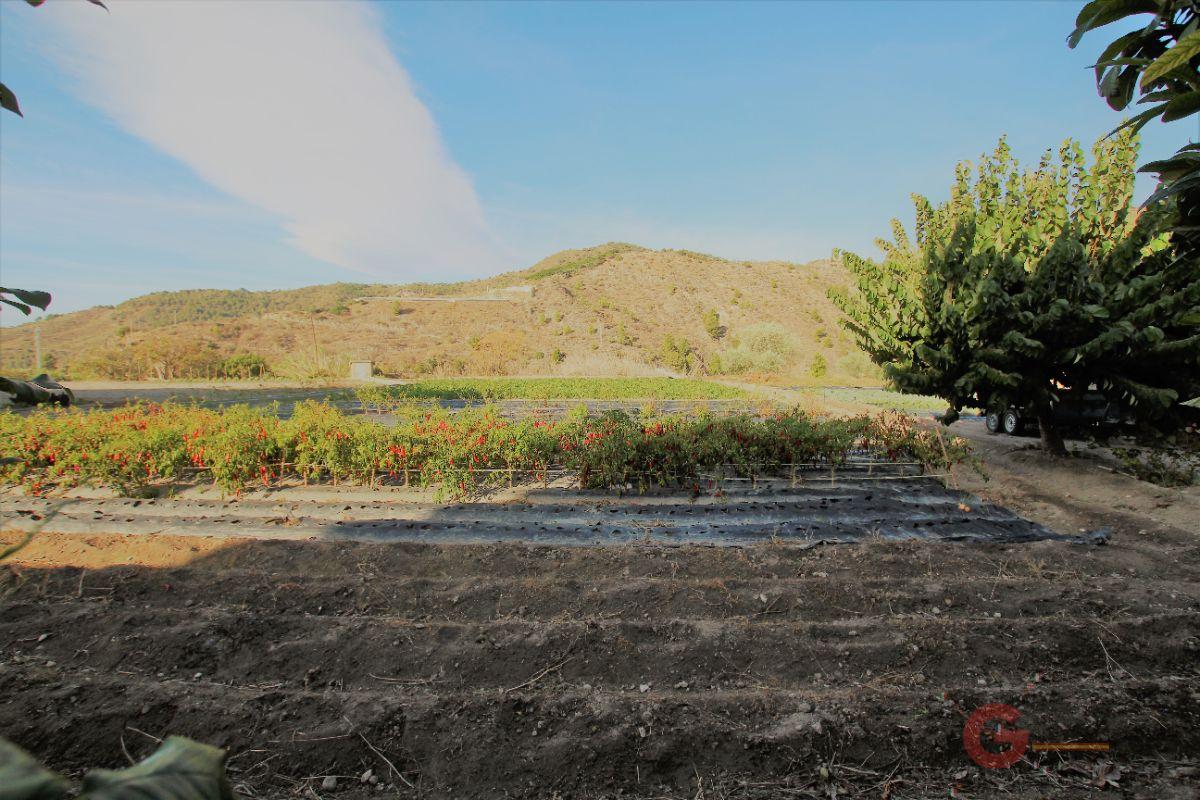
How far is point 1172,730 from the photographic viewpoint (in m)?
2.59

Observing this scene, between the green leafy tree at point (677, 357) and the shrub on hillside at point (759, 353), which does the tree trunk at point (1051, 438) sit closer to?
the shrub on hillside at point (759, 353)

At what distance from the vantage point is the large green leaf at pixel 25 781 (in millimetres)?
435

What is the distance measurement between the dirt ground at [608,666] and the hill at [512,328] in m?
22.4

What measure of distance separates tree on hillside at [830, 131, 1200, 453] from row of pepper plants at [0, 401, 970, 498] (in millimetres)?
1364

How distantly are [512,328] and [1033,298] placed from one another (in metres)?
40.5

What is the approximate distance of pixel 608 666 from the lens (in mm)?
3119

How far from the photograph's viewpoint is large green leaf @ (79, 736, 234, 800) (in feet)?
1.58

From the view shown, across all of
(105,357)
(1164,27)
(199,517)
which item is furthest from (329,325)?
(1164,27)

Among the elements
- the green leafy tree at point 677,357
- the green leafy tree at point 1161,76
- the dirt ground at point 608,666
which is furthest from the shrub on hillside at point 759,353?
the green leafy tree at point 1161,76

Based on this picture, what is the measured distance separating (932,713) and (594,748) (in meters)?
1.57

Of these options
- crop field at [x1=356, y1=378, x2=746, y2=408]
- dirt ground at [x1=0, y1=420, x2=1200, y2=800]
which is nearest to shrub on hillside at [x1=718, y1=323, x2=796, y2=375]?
crop field at [x1=356, y1=378, x2=746, y2=408]

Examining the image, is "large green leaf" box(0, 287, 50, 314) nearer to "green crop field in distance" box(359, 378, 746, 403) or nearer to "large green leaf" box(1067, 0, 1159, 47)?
"large green leaf" box(1067, 0, 1159, 47)

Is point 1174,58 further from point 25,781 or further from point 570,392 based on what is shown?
point 570,392

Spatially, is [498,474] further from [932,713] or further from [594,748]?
[932,713]
